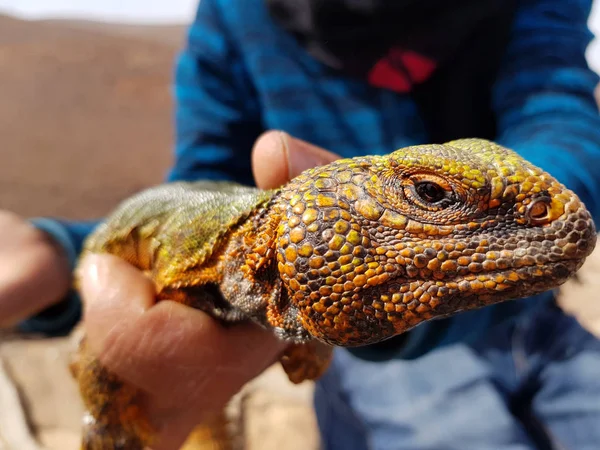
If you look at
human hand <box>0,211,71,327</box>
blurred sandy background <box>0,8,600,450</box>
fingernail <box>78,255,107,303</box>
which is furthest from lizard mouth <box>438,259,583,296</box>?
blurred sandy background <box>0,8,600,450</box>

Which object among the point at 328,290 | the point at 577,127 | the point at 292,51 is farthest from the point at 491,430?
the point at 292,51

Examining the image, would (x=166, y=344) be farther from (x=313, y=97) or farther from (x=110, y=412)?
(x=313, y=97)

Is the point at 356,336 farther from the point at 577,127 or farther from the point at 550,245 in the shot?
the point at 577,127

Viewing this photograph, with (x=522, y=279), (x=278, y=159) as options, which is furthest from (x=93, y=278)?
(x=522, y=279)

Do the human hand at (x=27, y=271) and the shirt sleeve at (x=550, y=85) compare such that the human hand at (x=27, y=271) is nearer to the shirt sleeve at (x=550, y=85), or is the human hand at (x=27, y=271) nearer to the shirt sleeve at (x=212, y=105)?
the shirt sleeve at (x=212, y=105)

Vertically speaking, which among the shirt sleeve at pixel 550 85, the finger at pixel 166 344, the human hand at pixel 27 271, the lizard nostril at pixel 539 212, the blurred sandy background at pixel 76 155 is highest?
the lizard nostril at pixel 539 212

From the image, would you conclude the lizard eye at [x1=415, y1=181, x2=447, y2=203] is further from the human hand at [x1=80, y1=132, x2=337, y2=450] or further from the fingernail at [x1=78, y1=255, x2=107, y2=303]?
the fingernail at [x1=78, y1=255, x2=107, y2=303]

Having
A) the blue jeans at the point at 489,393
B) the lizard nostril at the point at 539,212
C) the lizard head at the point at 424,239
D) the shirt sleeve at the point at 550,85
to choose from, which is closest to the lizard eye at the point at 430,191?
the lizard head at the point at 424,239
